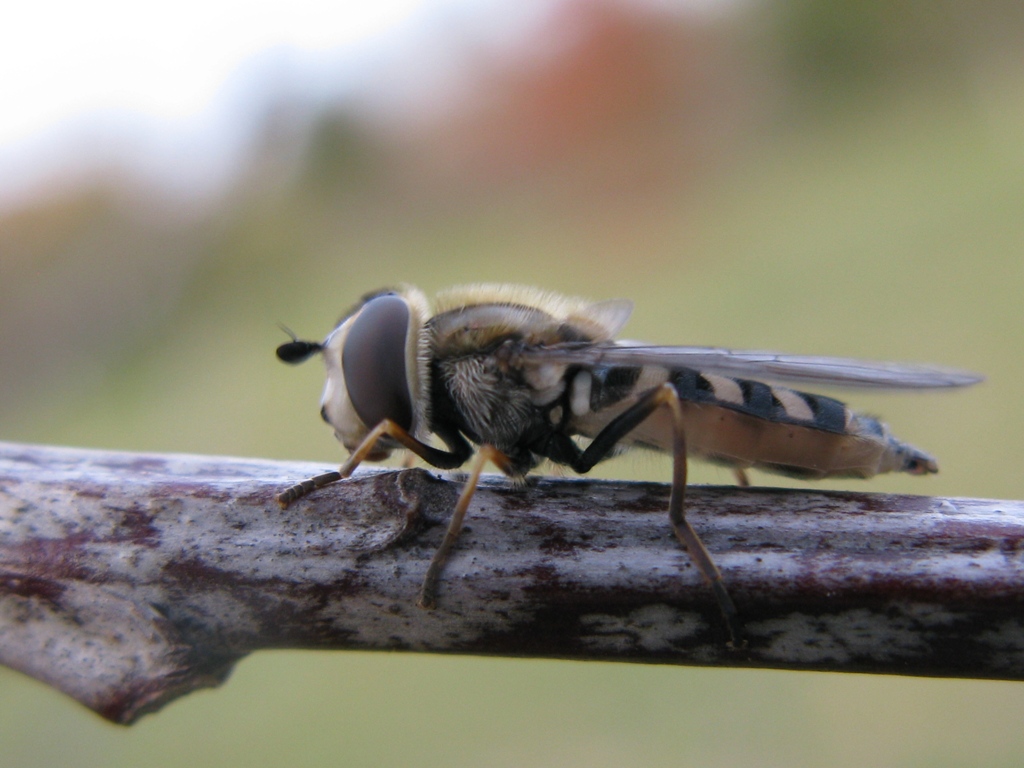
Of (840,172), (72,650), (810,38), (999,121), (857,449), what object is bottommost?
(72,650)

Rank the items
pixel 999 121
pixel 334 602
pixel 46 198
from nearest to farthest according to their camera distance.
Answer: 1. pixel 334 602
2. pixel 46 198
3. pixel 999 121

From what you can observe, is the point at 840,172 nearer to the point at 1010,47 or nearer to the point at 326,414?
the point at 1010,47

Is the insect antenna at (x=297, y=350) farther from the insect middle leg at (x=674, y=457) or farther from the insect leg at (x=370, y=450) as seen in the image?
the insect middle leg at (x=674, y=457)

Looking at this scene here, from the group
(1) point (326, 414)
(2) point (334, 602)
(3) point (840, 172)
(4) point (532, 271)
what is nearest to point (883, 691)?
(1) point (326, 414)

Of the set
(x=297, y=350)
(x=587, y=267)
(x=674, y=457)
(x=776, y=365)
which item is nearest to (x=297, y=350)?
(x=297, y=350)

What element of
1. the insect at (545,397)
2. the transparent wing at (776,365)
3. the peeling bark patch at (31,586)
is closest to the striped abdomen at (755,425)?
the insect at (545,397)

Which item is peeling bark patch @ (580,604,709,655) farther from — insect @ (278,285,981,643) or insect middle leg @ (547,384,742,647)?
insect @ (278,285,981,643)
